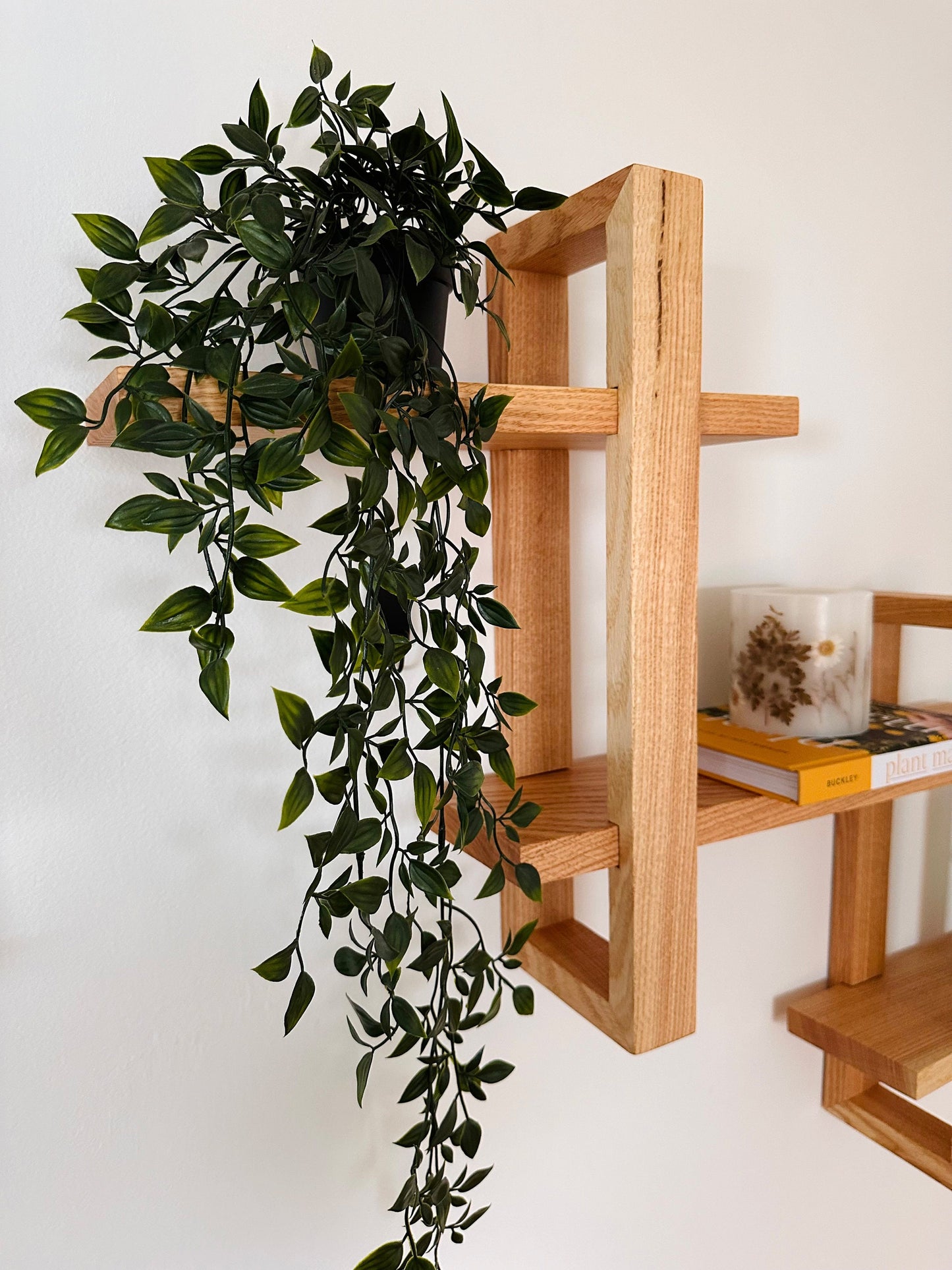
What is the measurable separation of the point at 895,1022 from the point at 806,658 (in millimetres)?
438

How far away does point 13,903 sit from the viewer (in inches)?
24.9

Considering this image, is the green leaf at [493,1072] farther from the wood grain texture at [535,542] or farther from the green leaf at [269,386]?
the green leaf at [269,386]

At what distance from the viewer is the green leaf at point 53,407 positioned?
1.47 feet

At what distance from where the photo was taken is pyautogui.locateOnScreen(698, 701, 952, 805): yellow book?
74 centimetres

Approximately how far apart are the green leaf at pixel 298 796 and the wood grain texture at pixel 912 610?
2.22 feet

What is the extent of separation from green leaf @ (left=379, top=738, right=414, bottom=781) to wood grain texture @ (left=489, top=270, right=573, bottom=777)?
295 millimetres

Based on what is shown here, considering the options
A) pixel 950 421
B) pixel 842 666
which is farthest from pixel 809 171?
pixel 842 666

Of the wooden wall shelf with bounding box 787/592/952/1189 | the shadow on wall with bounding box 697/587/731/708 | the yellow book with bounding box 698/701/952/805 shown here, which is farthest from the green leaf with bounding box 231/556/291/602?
the wooden wall shelf with bounding box 787/592/952/1189

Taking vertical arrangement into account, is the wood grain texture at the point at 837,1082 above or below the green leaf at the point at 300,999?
below

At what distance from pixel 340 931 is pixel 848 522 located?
0.69 metres

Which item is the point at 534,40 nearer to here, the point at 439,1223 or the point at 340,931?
the point at 340,931

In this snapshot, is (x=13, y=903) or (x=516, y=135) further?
(x=516, y=135)

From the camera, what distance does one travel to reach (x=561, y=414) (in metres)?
0.61

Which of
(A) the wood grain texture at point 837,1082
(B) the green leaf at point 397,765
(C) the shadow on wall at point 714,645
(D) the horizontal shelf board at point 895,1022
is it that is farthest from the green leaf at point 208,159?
(A) the wood grain texture at point 837,1082
